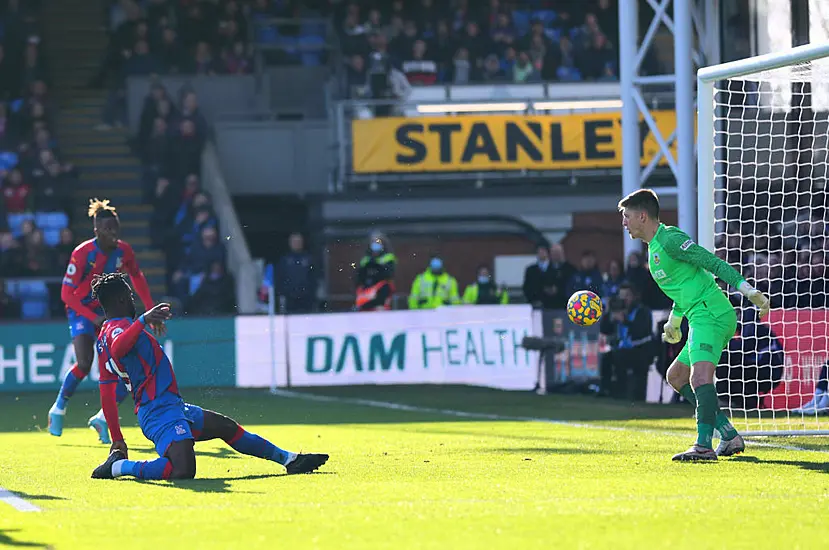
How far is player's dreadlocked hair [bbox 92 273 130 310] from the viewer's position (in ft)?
30.2

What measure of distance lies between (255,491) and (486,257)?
2046 cm

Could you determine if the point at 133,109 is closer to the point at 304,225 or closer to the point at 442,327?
the point at 304,225

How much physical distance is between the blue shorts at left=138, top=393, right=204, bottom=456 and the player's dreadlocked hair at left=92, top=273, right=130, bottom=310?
2.24ft

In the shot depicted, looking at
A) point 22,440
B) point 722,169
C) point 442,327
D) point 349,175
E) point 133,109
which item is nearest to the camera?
point 22,440

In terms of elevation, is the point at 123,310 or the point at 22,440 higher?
the point at 123,310

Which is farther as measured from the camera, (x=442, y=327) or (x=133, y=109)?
(x=133, y=109)

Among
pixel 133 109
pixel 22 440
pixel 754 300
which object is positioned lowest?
pixel 22 440

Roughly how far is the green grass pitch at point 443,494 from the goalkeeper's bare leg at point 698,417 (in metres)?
0.13

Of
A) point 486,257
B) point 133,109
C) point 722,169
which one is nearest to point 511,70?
point 486,257

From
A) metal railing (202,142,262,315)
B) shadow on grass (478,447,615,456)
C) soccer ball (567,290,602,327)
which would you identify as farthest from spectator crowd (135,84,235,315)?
shadow on grass (478,447,615,456)

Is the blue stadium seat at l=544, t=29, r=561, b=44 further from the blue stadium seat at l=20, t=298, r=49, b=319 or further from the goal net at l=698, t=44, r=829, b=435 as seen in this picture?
the blue stadium seat at l=20, t=298, r=49, b=319

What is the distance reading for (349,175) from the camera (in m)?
25.7

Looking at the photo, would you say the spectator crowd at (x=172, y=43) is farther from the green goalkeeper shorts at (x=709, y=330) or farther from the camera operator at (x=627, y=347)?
the green goalkeeper shorts at (x=709, y=330)

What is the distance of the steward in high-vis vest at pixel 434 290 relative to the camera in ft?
74.4
